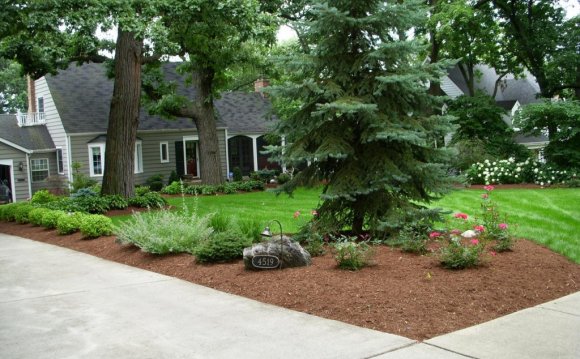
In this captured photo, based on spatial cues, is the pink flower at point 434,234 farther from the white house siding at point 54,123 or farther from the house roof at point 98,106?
the white house siding at point 54,123

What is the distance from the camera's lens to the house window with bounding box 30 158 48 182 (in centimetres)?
2764

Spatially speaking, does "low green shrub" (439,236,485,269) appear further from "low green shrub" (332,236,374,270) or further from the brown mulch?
"low green shrub" (332,236,374,270)

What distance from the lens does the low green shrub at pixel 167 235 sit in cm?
945

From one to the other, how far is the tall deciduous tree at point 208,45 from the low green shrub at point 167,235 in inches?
246

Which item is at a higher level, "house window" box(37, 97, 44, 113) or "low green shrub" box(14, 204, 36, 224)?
"house window" box(37, 97, 44, 113)

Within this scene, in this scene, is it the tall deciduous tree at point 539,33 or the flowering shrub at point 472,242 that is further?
the tall deciduous tree at point 539,33

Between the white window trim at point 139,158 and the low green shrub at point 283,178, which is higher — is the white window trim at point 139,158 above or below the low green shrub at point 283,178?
above

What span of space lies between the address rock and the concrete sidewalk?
2.50ft

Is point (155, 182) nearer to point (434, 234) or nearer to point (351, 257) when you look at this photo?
point (434, 234)

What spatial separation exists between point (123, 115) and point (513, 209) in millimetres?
11005

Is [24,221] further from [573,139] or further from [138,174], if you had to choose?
[573,139]

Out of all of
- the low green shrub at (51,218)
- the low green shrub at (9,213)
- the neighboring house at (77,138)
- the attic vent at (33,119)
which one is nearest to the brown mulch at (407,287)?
the low green shrub at (51,218)

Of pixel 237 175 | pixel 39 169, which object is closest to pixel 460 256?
pixel 237 175

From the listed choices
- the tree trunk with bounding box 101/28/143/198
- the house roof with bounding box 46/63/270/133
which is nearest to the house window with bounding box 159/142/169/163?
the house roof with bounding box 46/63/270/133
